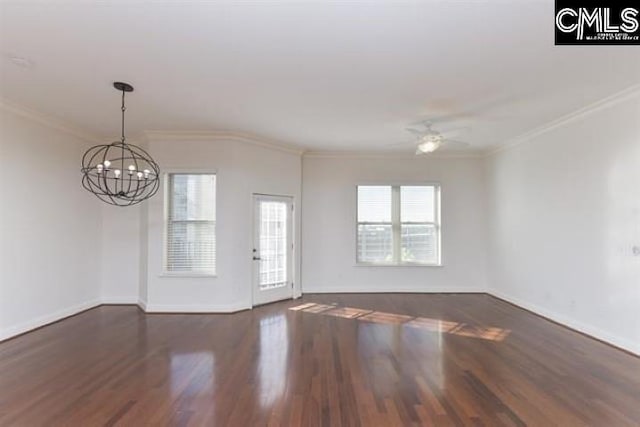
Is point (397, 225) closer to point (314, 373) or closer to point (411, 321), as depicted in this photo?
point (411, 321)

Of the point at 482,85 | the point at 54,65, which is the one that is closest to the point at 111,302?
the point at 54,65

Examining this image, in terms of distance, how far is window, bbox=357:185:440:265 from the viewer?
24.2 feet

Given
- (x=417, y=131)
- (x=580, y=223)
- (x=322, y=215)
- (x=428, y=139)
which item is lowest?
(x=580, y=223)

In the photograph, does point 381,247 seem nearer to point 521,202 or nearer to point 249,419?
point 521,202

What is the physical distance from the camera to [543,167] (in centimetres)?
545

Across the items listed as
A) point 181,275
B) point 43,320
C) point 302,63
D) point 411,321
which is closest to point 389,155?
point 411,321

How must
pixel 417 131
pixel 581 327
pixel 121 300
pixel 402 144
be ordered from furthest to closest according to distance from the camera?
pixel 402 144 → pixel 121 300 → pixel 417 131 → pixel 581 327

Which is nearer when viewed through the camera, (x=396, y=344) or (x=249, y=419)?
(x=249, y=419)

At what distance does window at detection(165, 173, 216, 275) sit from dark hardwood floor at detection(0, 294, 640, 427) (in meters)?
0.85

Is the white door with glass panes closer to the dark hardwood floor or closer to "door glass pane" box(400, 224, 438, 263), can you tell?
the dark hardwood floor

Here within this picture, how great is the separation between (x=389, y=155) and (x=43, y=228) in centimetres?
601

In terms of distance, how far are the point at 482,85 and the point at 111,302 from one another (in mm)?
6581

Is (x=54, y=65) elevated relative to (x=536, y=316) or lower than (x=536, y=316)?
elevated

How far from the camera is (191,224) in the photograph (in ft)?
18.8
